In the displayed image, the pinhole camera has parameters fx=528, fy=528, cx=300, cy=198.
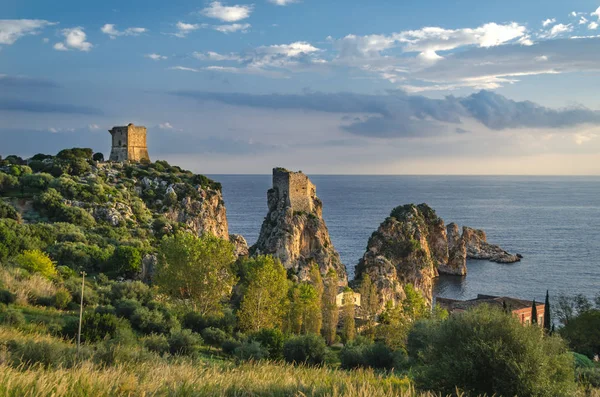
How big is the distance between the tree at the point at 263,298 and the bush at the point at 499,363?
60.2 ft

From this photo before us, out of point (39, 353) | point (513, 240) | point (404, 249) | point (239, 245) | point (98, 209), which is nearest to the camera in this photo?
point (39, 353)

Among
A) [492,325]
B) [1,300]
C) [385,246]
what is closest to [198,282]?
[1,300]

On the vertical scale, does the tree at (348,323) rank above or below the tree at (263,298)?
below

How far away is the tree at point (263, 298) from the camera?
30.9 meters

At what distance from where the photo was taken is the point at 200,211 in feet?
217

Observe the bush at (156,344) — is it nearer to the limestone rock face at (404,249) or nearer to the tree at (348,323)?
the tree at (348,323)

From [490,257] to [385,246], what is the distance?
42287 millimetres

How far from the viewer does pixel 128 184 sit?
66.0 m

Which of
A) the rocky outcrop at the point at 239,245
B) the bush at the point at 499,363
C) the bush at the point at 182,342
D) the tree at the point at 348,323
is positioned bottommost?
the tree at the point at 348,323

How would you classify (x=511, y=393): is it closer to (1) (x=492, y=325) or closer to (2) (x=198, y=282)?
(1) (x=492, y=325)

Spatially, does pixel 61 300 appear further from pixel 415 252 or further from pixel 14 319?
pixel 415 252

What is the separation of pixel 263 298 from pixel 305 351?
10801mm

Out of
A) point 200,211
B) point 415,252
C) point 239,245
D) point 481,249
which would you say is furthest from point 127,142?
point 481,249

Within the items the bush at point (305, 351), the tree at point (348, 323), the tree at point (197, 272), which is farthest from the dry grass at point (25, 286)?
the tree at point (348, 323)
